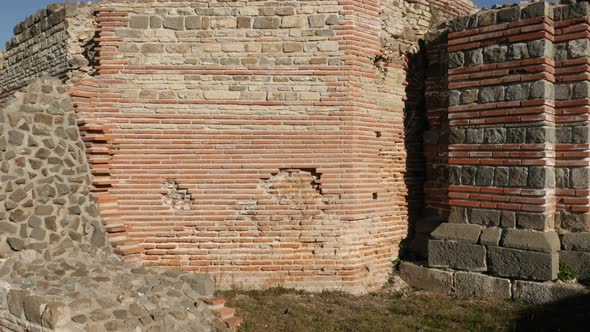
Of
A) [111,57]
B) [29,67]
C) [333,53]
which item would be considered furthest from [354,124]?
[29,67]

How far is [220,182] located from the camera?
23.0ft

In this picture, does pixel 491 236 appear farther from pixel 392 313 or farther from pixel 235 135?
pixel 235 135

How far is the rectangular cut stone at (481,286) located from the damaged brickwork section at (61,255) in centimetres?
327

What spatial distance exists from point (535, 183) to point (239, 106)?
13.5 feet

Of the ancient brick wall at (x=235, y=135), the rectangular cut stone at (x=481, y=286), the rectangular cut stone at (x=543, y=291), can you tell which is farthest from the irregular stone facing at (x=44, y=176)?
the rectangular cut stone at (x=543, y=291)

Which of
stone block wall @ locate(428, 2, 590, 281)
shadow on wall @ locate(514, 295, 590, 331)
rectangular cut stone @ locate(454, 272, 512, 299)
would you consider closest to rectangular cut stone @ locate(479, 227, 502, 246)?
stone block wall @ locate(428, 2, 590, 281)

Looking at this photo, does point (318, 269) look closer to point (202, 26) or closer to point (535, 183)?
point (535, 183)

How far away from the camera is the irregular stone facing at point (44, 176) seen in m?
6.07

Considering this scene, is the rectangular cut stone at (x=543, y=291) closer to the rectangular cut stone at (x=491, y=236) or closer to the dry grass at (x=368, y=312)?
the dry grass at (x=368, y=312)

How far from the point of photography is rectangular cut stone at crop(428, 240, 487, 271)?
22.4 feet

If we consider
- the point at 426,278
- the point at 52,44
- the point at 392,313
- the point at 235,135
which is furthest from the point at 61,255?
the point at 426,278

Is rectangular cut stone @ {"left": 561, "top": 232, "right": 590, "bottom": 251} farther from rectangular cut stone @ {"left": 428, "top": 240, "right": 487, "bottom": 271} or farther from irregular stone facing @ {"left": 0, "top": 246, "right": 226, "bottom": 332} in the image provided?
irregular stone facing @ {"left": 0, "top": 246, "right": 226, "bottom": 332}

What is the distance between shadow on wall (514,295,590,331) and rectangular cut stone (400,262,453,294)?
3.91ft

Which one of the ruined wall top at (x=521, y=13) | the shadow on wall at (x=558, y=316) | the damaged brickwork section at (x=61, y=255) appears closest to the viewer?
the damaged brickwork section at (x=61, y=255)
